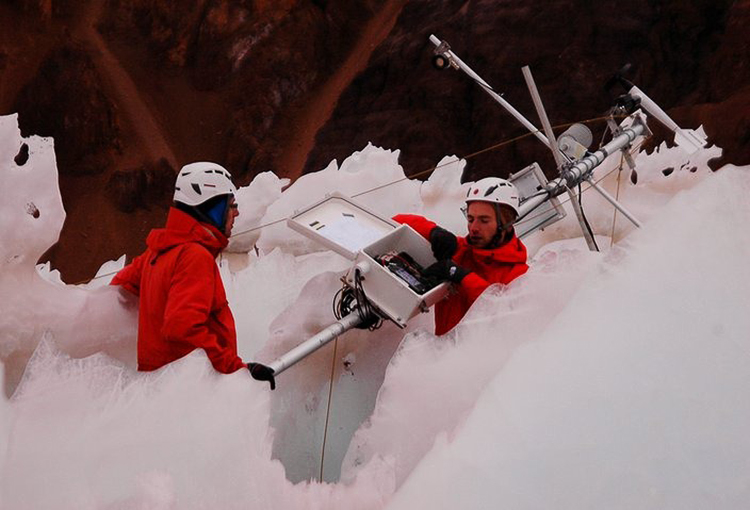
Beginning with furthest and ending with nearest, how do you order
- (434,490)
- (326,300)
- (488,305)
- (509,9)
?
(509,9) → (326,300) → (488,305) → (434,490)

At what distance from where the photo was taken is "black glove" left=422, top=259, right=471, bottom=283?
4285 mm

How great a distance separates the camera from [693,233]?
11.4ft

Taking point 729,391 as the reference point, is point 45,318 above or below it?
below

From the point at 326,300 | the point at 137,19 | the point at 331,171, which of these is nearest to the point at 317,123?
the point at 137,19

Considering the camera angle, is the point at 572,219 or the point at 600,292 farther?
the point at 572,219

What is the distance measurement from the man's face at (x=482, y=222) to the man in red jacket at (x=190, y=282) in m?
1.29

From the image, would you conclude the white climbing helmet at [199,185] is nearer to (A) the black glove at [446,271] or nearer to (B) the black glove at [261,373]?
(B) the black glove at [261,373]

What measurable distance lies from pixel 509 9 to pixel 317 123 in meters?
5.31

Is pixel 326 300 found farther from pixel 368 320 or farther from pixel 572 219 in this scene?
pixel 572 219

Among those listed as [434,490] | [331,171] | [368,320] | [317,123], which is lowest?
[317,123]

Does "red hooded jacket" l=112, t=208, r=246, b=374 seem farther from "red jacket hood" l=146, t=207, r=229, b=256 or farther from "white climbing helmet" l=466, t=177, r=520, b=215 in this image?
"white climbing helmet" l=466, t=177, r=520, b=215

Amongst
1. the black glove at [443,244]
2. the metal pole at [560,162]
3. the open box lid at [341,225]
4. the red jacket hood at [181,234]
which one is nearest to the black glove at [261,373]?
the red jacket hood at [181,234]

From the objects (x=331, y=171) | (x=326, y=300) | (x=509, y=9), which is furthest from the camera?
(x=509, y=9)

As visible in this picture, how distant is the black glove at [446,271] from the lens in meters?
4.29
